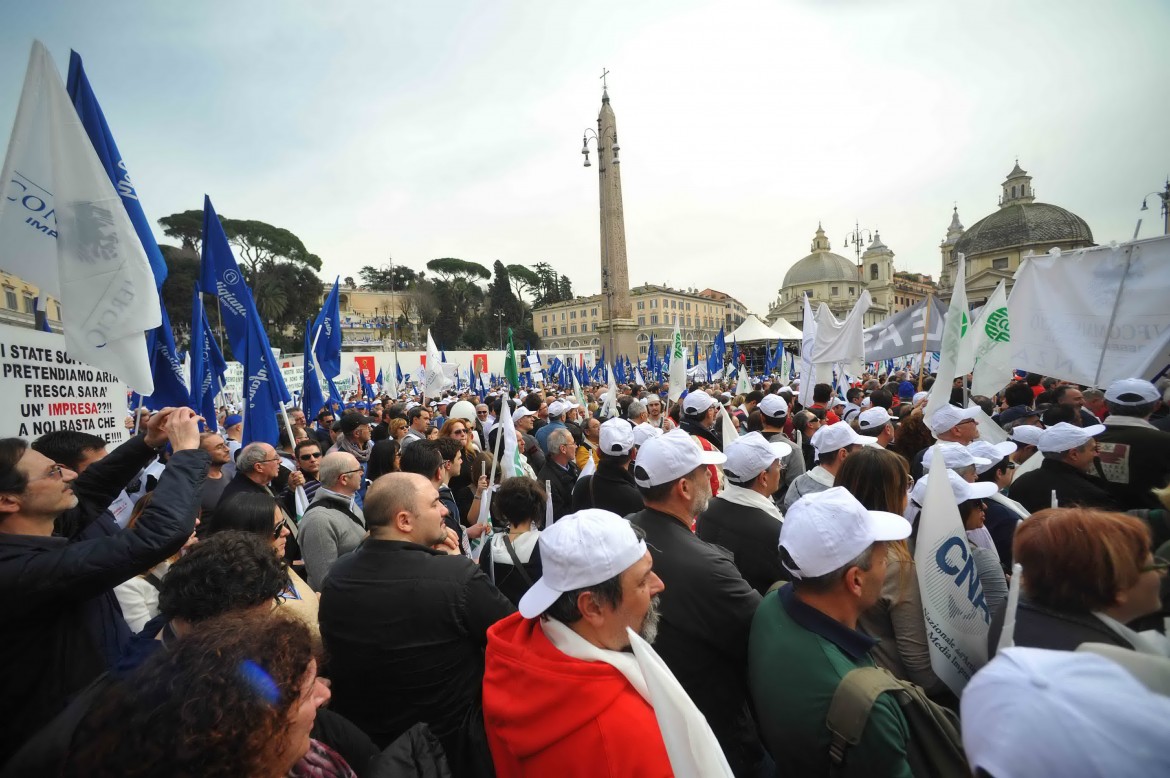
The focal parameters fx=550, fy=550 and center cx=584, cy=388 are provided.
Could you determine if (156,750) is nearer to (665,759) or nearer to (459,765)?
(665,759)

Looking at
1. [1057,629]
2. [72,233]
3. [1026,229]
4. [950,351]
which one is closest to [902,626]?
[1057,629]

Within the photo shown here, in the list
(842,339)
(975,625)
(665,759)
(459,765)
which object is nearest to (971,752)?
(665,759)

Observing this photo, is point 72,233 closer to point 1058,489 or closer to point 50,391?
point 50,391

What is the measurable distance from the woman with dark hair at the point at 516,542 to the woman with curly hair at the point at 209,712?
177cm

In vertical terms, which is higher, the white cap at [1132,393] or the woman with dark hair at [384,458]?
the white cap at [1132,393]

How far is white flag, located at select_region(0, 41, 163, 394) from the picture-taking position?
2.90 m

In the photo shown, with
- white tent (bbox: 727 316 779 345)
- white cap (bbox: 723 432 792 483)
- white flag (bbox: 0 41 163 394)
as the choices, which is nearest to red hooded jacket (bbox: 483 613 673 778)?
white cap (bbox: 723 432 792 483)

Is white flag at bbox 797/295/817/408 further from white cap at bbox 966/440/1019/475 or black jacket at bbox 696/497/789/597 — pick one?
black jacket at bbox 696/497/789/597

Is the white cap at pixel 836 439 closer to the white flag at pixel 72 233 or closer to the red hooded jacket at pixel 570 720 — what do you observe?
the red hooded jacket at pixel 570 720

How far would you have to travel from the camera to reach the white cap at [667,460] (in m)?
2.61

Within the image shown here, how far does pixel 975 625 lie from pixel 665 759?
4.94ft

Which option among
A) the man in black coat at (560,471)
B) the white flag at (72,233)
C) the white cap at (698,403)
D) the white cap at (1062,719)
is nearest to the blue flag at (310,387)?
the man in black coat at (560,471)

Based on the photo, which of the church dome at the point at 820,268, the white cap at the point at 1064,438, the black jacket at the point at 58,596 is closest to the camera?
the black jacket at the point at 58,596

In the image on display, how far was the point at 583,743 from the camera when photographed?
131cm
